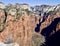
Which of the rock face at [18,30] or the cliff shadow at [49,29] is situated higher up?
the rock face at [18,30]

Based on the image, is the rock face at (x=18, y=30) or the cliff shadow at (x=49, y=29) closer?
the rock face at (x=18, y=30)

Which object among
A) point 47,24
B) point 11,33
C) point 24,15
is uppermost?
point 24,15

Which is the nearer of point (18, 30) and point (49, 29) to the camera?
point (18, 30)

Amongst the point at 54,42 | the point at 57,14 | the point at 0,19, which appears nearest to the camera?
the point at 0,19

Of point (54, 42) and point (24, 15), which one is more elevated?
point (24, 15)

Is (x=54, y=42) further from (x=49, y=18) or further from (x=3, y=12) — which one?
(x=49, y=18)

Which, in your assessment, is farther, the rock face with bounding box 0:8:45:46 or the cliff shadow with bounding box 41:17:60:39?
the cliff shadow with bounding box 41:17:60:39

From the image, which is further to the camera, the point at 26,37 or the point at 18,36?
the point at 26,37

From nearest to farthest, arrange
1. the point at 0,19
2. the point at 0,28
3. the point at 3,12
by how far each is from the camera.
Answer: the point at 0,28, the point at 0,19, the point at 3,12

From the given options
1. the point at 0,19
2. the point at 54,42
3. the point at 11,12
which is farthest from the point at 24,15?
the point at 54,42

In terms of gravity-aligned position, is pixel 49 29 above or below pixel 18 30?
below

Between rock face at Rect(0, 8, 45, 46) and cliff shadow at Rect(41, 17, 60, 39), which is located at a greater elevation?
rock face at Rect(0, 8, 45, 46)
